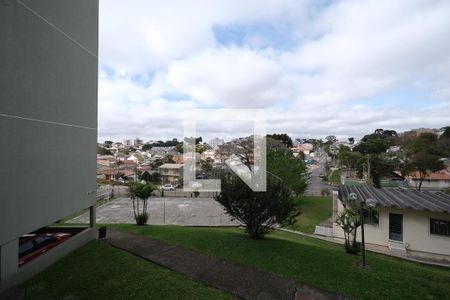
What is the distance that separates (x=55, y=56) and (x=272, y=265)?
830 centimetres

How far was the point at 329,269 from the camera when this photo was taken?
646cm

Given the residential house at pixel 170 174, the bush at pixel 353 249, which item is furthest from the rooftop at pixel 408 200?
the residential house at pixel 170 174

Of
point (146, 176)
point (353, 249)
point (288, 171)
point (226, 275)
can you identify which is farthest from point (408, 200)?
point (146, 176)

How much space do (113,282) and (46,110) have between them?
15.2ft

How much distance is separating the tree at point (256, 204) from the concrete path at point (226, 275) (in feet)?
6.93

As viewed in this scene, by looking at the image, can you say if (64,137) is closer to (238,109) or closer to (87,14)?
(87,14)

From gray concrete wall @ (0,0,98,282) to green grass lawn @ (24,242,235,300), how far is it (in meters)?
1.33

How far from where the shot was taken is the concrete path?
5.21m

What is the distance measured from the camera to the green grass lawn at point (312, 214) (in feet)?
49.0

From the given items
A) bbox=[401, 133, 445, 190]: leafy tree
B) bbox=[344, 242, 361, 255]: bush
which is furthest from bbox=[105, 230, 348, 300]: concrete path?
bbox=[401, 133, 445, 190]: leafy tree

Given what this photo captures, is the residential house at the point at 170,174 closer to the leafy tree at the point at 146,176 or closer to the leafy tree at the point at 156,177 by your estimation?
the leafy tree at the point at 156,177

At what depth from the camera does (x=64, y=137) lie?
6.88 m

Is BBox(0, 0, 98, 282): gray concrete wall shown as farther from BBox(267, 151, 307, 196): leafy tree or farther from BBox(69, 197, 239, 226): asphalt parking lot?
BBox(267, 151, 307, 196): leafy tree

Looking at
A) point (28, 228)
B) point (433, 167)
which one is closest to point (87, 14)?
point (28, 228)
